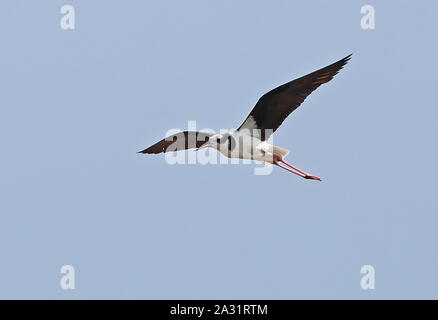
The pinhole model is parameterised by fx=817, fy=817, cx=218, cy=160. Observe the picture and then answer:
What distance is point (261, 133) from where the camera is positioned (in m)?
15.4

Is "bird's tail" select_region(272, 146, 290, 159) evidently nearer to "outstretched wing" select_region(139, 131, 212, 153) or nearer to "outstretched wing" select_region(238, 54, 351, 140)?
"outstretched wing" select_region(238, 54, 351, 140)

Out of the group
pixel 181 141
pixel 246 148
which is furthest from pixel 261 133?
pixel 181 141

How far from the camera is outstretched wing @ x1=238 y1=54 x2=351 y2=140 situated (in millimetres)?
14578

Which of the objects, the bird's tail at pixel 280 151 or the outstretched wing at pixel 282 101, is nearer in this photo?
the outstretched wing at pixel 282 101

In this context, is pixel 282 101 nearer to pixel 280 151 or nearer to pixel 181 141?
pixel 280 151

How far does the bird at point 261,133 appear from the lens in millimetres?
14781

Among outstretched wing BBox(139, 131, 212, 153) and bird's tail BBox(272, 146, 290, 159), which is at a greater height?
outstretched wing BBox(139, 131, 212, 153)

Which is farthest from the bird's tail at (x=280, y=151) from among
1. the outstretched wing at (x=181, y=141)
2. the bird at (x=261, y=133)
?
the outstretched wing at (x=181, y=141)

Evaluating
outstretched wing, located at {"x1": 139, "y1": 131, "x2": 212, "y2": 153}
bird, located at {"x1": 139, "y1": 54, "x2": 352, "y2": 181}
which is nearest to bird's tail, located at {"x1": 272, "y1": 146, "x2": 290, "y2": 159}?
bird, located at {"x1": 139, "y1": 54, "x2": 352, "y2": 181}

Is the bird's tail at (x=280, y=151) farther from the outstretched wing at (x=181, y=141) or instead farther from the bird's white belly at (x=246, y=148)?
the outstretched wing at (x=181, y=141)

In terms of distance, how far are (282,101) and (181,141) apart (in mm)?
2038
